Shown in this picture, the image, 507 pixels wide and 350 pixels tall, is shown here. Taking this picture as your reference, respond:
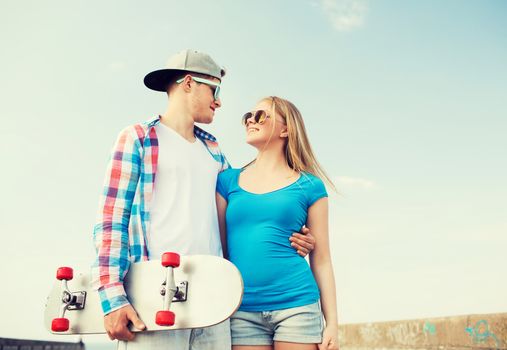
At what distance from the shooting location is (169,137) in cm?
274

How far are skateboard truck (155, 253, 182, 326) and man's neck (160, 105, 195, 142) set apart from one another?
33.3 inches

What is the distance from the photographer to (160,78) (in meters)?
3.06

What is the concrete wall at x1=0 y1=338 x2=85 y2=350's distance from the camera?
561 inches

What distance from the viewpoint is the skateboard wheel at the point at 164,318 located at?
2.17 meters

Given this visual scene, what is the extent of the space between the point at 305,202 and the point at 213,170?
1.80 feet

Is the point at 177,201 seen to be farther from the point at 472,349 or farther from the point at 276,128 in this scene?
the point at 472,349

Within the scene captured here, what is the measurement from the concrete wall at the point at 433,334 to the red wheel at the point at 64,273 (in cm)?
437

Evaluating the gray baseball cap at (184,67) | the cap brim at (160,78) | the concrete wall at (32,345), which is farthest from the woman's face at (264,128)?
the concrete wall at (32,345)

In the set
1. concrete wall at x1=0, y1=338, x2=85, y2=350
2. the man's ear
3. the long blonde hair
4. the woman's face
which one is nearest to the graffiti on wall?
the long blonde hair

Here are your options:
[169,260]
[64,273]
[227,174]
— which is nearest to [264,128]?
[227,174]

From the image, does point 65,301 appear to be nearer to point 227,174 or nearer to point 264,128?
point 227,174

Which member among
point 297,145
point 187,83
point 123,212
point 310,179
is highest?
point 187,83

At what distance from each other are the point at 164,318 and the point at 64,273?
25.8 inches

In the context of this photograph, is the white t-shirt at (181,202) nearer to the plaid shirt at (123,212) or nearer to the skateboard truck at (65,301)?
the plaid shirt at (123,212)
